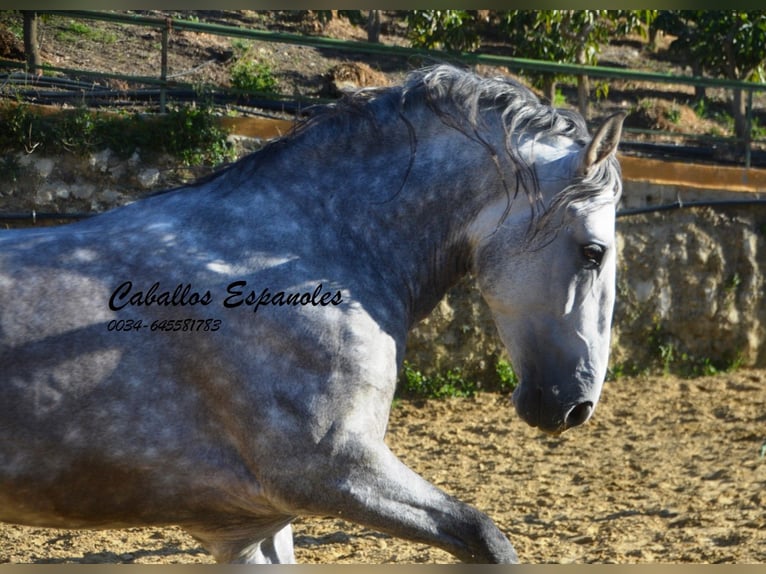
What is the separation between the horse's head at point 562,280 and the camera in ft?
9.75

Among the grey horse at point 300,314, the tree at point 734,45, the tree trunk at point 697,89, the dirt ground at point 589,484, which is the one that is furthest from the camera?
the tree trunk at point 697,89

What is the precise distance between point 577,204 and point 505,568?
42.6 inches

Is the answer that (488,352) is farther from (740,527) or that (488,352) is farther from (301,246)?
(301,246)

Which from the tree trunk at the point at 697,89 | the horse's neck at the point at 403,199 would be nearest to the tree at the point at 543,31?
the tree trunk at the point at 697,89

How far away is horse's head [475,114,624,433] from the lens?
9.75ft

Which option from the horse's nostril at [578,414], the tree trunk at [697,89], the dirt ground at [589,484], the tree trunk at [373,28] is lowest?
the dirt ground at [589,484]

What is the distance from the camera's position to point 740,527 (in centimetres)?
→ 475

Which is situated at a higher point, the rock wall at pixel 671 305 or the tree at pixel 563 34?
the tree at pixel 563 34

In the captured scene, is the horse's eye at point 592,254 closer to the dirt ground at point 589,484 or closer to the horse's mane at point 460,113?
→ the horse's mane at point 460,113

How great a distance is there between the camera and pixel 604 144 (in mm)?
2984

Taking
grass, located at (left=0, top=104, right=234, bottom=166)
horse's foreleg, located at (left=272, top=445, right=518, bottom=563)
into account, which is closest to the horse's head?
horse's foreleg, located at (left=272, top=445, right=518, bottom=563)

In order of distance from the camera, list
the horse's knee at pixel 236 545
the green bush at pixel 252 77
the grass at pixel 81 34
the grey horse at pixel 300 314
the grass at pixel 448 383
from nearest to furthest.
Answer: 1. the grey horse at pixel 300 314
2. the horse's knee at pixel 236 545
3. the grass at pixel 448 383
4. the grass at pixel 81 34
5. the green bush at pixel 252 77

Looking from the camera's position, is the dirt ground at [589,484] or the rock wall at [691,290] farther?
the rock wall at [691,290]

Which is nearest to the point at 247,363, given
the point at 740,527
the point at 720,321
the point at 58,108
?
the point at 740,527
